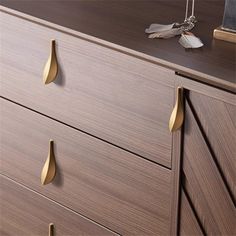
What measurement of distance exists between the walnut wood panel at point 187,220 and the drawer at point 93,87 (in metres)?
0.08

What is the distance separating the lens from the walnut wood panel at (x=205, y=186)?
4.43 ft

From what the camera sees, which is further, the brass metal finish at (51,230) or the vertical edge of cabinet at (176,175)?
the brass metal finish at (51,230)

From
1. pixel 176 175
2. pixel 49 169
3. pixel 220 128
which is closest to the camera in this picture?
pixel 220 128

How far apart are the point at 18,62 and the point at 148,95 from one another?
1.22 ft

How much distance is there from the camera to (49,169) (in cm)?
166

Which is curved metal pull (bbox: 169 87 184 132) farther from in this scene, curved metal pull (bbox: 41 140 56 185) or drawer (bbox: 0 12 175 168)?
curved metal pull (bbox: 41 140 56 185)

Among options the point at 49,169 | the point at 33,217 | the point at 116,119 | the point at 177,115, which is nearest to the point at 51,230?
the point at 33,217

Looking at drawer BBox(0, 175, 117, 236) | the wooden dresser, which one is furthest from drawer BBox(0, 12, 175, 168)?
drawer BBox(0, 175, 117, 236)

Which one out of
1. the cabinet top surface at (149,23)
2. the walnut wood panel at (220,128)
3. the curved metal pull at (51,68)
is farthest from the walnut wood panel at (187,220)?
the curved metal pull at (51,68)

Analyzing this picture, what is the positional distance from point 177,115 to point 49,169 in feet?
1.40

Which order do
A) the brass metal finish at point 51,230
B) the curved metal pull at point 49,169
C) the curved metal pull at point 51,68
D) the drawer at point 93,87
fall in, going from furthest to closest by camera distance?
the brass metal finish at point 51,230
the curved metal pull at point 49,169
the curved metal pull at point 51,68
the drawer at point 93,87

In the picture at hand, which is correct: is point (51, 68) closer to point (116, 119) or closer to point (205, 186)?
point (116, 119)

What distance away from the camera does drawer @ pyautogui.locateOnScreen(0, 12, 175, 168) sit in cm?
139

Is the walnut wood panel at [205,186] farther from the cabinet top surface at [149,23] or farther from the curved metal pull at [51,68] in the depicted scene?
the curved metal pull at [51,68]
